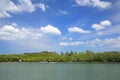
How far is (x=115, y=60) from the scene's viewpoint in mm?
134875

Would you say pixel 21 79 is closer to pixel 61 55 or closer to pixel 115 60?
pixel 115 60

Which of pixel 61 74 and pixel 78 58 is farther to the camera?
pixel 78 58

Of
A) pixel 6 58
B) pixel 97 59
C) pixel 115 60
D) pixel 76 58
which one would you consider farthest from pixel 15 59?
pixel 115 60

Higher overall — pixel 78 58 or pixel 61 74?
pixel 78 58

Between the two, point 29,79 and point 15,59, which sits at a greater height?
point 15,59

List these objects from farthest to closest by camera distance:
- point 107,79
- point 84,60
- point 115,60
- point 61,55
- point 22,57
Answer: point 22,57, point 61,55, point 84,60, point 115,60, point 107,79

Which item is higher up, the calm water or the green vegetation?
the green vegetation

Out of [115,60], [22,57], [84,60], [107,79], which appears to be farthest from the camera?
[22,57]

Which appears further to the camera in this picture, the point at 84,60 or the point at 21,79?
the point at 84,60

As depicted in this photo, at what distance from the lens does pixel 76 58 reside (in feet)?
495

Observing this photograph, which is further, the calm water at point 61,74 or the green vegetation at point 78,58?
the green vegetation at point 78,58

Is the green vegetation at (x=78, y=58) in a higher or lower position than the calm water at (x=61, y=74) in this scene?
higher

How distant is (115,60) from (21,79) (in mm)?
102330

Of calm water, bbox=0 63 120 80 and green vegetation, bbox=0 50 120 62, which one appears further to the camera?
green vegetation, bbox=0 50 120 62
